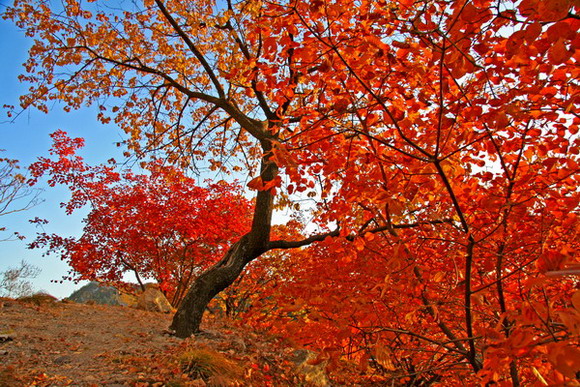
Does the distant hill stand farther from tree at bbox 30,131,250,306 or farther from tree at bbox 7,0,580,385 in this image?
tree at bbox 7,0,580,385

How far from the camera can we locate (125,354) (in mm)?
4414

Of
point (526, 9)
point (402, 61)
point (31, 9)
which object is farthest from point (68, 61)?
point (526, 9)

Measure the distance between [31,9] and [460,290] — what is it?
28.7 feet

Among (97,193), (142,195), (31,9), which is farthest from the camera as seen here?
(97,193)

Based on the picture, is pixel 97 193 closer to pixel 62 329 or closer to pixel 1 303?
pixel 1 303

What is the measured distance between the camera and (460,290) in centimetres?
274

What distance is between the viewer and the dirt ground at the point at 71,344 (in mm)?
3600

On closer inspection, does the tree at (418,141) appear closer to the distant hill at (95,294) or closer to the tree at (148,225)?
the tree at (148,225)

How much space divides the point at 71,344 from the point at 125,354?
1.11 m

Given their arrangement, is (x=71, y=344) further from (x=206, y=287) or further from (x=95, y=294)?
(x=95, y=294)

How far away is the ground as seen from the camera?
3643mm

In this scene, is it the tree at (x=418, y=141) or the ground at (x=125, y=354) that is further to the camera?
the ground at (x=125, y=354)

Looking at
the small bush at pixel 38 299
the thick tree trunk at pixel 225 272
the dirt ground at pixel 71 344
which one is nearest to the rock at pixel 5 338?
the dirt ground at pixel 71 344

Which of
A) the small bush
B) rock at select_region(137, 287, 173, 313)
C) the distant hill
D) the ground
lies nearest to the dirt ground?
the ground
